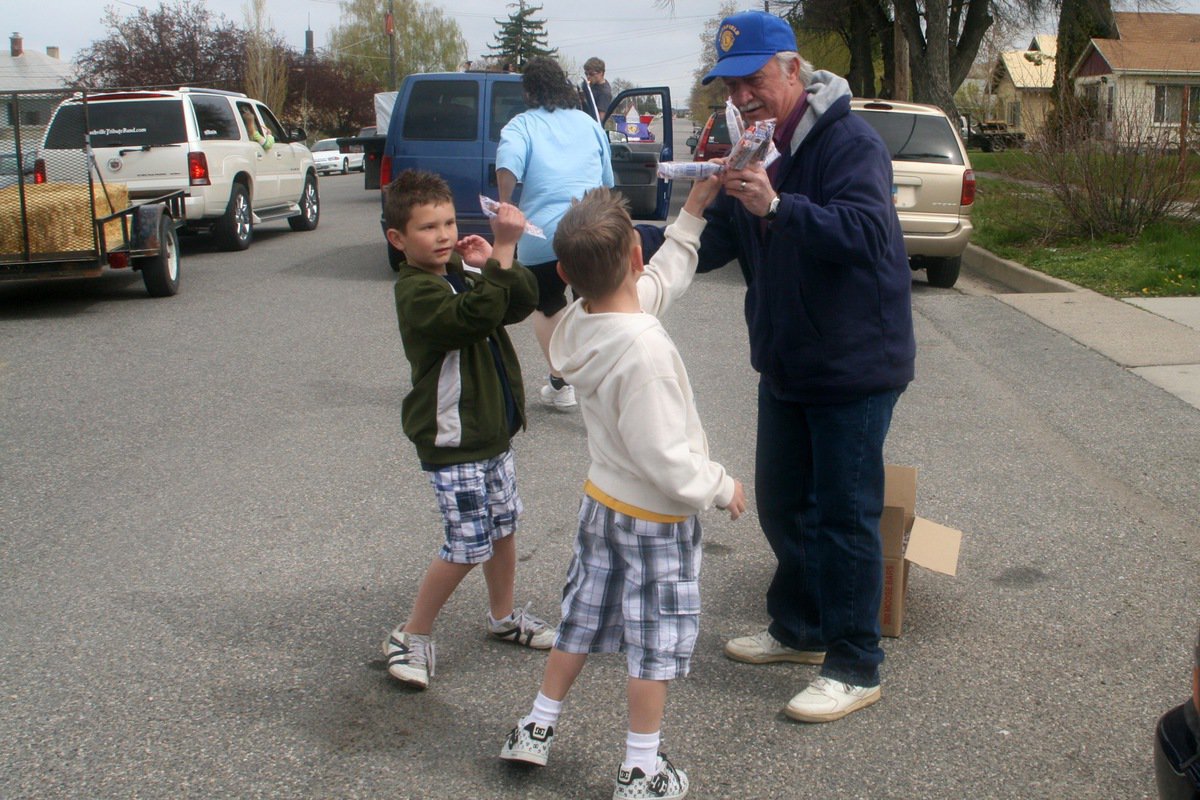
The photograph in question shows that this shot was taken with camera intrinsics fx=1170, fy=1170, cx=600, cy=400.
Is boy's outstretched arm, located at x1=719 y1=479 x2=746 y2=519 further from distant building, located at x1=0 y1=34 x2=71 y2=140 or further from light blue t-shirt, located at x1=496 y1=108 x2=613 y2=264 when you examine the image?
distant building, located at x1=0 y1=34 x2=71 y2=140

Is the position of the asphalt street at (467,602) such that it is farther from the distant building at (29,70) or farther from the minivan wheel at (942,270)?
the distant building at (29,70)

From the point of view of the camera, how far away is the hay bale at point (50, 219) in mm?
9438

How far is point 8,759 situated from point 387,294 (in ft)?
26.6

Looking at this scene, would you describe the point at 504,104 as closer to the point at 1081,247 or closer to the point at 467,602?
the point at 1081,247

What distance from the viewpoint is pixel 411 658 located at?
3.45 meters

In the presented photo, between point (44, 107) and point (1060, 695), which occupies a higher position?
point (44, 107)

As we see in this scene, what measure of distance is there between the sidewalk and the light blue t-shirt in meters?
3.78

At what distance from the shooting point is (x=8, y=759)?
3074mm

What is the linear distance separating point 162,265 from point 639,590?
29.1 ft

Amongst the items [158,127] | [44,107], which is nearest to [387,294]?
[44,107]

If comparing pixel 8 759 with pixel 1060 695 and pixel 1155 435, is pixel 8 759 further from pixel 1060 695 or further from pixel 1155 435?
pixel 1155 435

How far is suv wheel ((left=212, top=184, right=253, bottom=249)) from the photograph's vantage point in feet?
45.5

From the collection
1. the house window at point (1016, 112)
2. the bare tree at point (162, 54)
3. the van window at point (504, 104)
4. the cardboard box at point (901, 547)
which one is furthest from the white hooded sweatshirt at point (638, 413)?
the bare tree at point (162, 54)

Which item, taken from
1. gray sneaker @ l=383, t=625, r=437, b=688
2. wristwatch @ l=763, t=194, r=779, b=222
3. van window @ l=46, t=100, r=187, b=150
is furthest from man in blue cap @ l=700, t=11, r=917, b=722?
van window @ l=46, t=100, r=187, b=150
